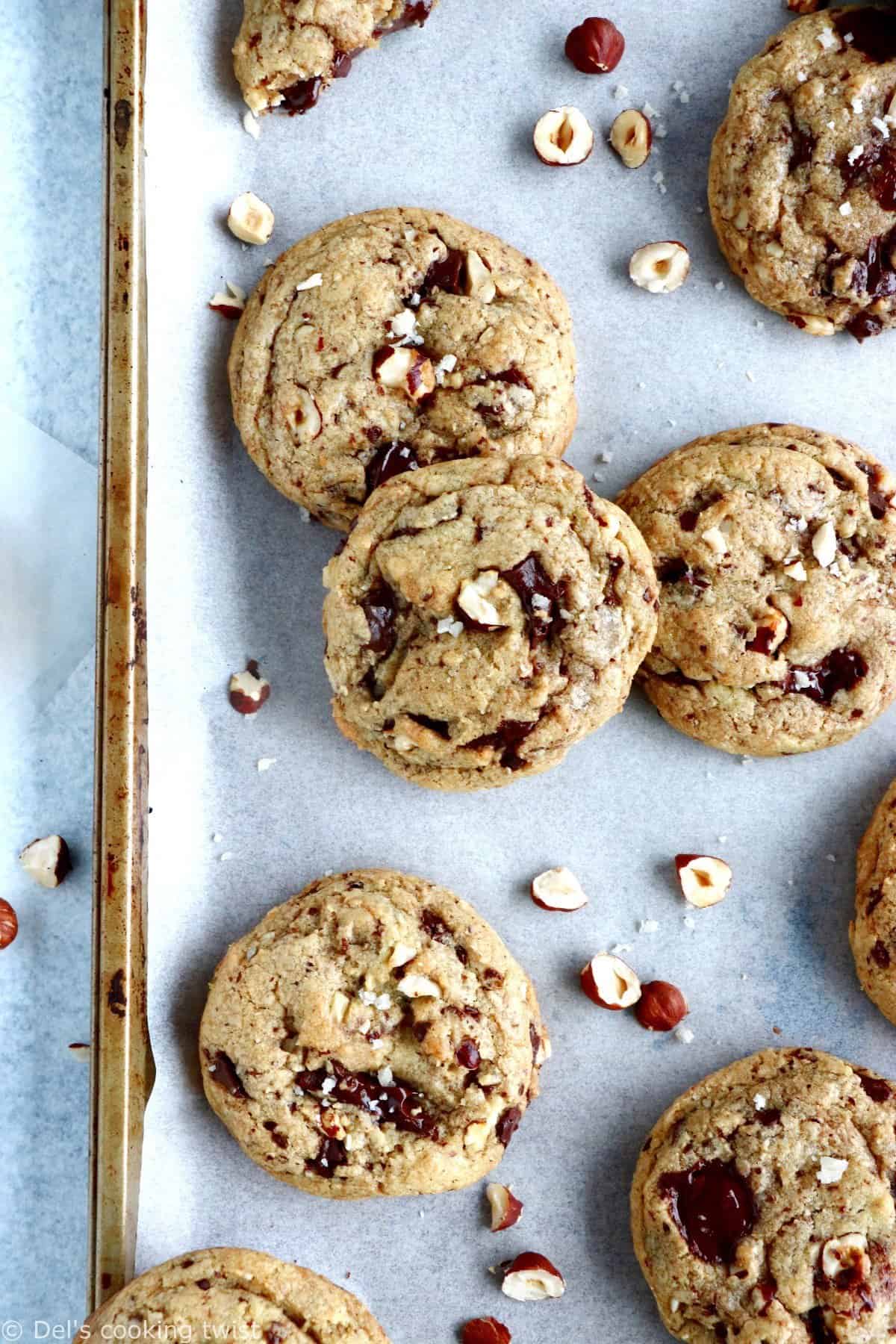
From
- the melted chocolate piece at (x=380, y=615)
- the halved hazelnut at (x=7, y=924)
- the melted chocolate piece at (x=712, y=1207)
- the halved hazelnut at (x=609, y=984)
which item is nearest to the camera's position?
the melted chocolate piece at (x=380, y=615)

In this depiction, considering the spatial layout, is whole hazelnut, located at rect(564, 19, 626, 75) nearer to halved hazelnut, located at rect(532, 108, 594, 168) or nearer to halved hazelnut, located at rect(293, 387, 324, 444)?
halved hazelnut, located at rect(532, 108, 594, 168)

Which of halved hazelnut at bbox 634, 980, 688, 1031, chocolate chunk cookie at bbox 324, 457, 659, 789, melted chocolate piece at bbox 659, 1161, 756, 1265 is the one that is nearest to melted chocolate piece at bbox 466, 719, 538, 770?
chocolate chunk cookie at bbox 324, 457, 659, 789

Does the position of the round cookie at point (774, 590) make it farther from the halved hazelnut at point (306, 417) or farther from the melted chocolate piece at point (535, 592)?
the halved hazelnut at point (306, 417)

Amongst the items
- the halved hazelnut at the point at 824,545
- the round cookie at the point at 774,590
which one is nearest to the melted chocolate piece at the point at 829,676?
the round cookie at the point at 774,590

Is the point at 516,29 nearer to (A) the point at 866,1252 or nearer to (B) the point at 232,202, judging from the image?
(B) the point at 232,202

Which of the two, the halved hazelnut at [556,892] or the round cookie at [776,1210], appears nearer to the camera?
the round cookie at [776,1210]

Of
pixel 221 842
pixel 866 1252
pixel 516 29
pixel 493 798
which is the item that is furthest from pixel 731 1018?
pixel 516 29
